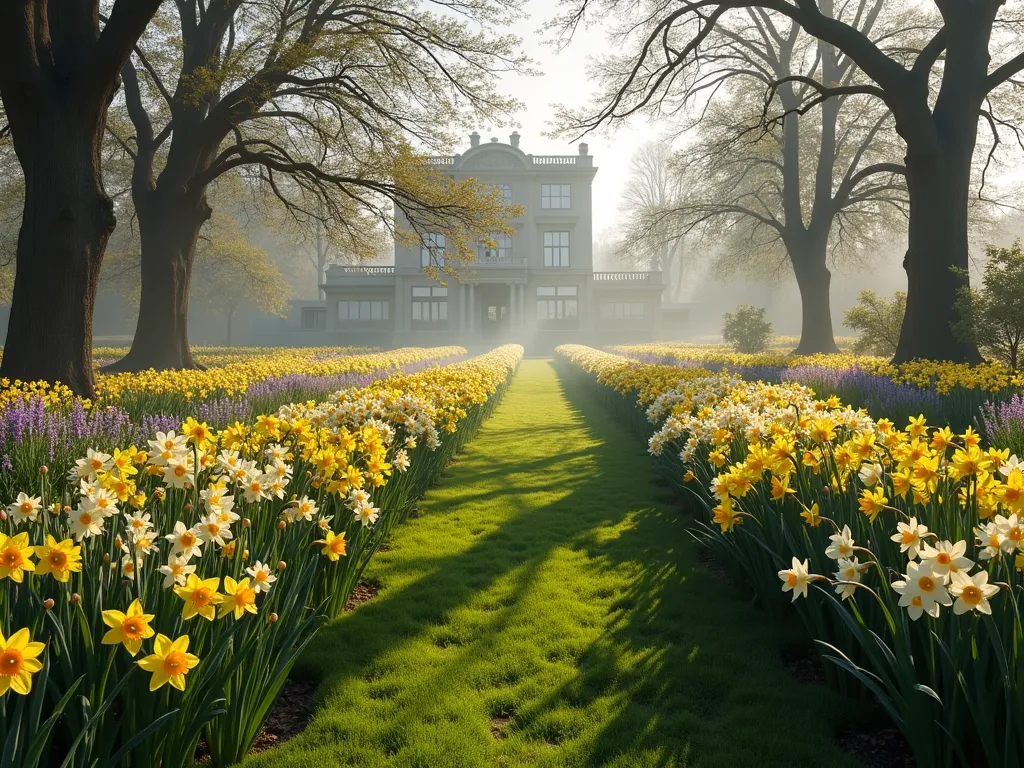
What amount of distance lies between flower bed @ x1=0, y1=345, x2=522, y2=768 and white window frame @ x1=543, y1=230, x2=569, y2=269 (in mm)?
42044

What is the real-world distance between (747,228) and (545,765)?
29866mm

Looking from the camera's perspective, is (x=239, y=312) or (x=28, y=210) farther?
(x=239, y=312)

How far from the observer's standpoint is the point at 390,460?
4.88m

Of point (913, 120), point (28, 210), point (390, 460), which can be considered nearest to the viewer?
point (390, 460)

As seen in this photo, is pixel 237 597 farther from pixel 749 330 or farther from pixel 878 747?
pixel 749 330

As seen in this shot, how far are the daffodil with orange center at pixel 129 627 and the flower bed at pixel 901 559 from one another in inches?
75.2

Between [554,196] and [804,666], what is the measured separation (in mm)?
43771

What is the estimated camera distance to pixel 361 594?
4.13 m

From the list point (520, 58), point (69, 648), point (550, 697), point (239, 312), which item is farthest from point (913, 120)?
point (239, 312)

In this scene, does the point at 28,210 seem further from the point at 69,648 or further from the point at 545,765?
the point at 545,765

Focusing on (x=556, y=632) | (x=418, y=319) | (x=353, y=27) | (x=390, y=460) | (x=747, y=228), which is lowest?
(x=556, y=632)

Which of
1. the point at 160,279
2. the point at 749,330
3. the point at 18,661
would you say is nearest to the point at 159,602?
the point at 18,661

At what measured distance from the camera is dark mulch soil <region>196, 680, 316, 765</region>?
2.45 metres

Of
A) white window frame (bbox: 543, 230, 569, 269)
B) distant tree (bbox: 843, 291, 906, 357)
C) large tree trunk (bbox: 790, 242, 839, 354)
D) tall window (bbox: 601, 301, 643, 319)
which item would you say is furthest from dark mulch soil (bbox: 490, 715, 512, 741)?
tall window (bbox: 601, 301, 643, 319)
